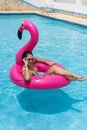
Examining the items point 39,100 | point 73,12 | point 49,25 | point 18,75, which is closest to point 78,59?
point 39,100

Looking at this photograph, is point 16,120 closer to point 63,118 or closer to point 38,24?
point 63,118

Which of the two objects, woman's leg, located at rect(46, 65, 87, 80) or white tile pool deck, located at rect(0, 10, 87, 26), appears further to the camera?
white tile pool deck, located at rect(0, 10, 87, 26)

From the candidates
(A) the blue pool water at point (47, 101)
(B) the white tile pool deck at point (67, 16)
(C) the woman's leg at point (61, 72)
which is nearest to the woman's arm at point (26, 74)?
(C) the woman's leg at point (61, 72)

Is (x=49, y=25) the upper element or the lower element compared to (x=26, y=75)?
lower

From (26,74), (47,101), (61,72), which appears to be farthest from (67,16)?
(26,74)

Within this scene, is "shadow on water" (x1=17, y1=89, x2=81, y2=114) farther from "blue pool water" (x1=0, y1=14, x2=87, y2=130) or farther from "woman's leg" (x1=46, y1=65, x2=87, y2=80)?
"woman's leg" (x1=46, y1=65, x2=87, y2=80)

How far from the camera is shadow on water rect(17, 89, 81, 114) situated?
4.88 meters

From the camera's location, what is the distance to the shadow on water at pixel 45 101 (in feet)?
16.0

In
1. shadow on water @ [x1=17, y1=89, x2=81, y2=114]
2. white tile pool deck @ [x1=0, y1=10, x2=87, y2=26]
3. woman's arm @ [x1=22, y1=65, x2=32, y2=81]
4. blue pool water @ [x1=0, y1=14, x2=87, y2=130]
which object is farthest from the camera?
white tile pool deck @ [x1=0, y1=10, x2=87, y2=26]

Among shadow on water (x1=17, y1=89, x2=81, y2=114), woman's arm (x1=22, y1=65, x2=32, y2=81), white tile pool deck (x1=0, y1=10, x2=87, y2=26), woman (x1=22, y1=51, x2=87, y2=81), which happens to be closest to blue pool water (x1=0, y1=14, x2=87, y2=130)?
shadow on water (x1=17, y1=89, x2=81, y2=114)

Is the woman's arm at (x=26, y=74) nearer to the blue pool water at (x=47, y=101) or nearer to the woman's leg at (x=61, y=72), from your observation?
the woman's leg at (x=61, y=72)

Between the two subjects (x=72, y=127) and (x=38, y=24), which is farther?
Result: (x=38, y=24)

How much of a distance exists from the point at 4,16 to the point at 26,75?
35.8 feet

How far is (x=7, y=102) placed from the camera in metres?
5.11
